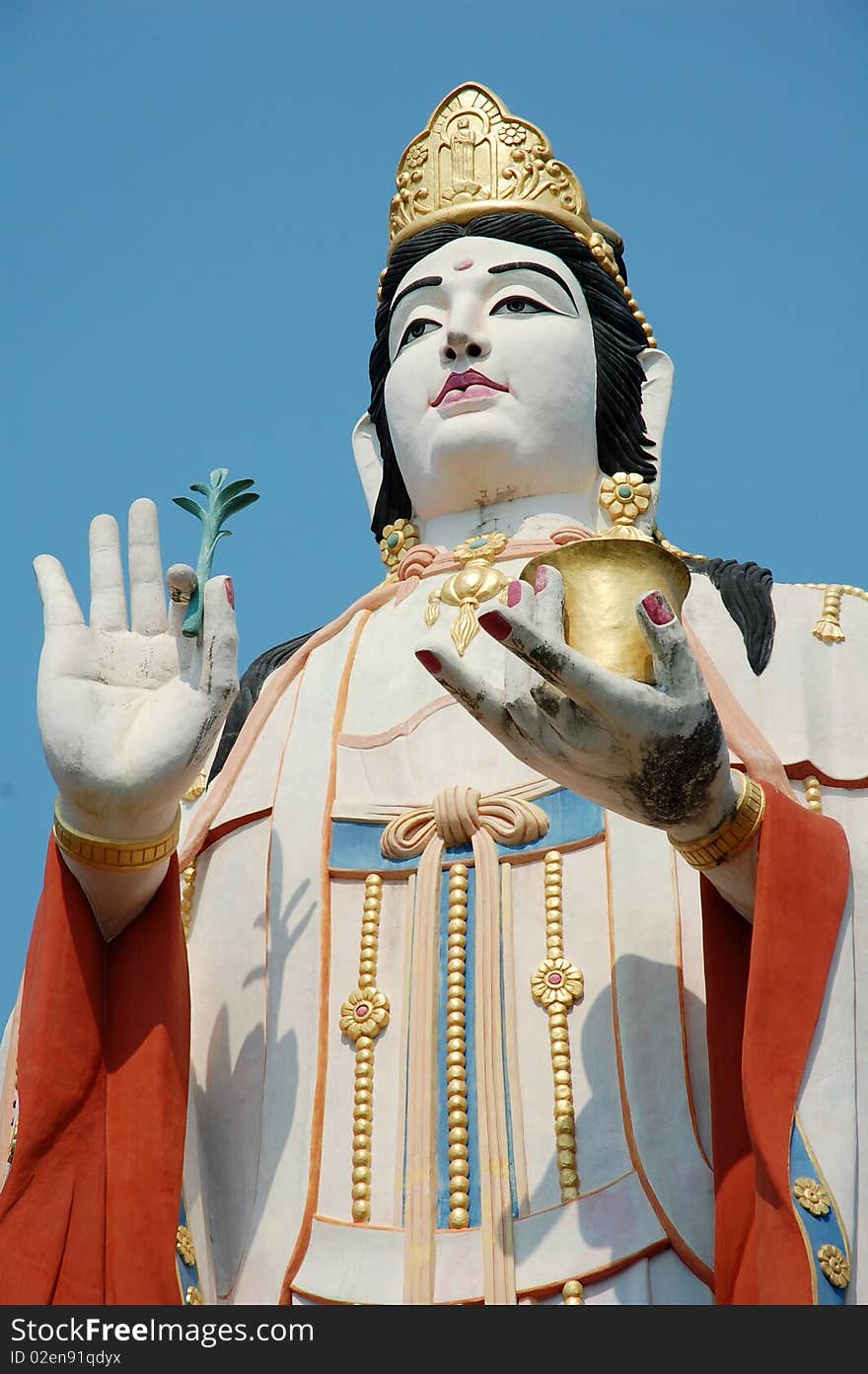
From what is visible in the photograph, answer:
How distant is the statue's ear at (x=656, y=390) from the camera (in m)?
9.45

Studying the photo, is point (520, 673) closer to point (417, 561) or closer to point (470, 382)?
point (417, 561)

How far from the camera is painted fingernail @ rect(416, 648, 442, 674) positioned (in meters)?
6.76

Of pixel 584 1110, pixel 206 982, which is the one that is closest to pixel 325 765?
pixel 206 982

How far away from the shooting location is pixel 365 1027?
779cm

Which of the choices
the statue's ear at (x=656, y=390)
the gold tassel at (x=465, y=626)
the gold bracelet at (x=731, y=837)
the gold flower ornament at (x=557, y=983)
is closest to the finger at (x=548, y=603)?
the gold bracelet at (x=731, y=837)

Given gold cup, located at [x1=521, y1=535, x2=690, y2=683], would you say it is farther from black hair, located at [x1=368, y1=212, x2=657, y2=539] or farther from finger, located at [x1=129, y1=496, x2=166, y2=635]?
black hair, located at [x1=368, y1=212, x2=657, y2=539]

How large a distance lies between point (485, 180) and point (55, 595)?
256 centimetres

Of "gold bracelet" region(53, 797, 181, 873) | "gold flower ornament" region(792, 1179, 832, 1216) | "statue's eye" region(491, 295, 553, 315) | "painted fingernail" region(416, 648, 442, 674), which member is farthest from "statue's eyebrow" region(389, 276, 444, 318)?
"gold flower ornament" region(792, 1179, 832, 1216)

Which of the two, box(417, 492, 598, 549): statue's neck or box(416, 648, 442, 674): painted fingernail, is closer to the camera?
box(416, 648, 442, 674): painted fingernail

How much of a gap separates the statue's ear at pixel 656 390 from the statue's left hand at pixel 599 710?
2.69 metres

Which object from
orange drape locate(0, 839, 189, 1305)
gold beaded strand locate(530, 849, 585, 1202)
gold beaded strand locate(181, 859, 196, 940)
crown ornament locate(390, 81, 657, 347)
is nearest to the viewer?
orange drape locate(0, 839, 189, 1305)

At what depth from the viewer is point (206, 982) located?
8234 millimetres

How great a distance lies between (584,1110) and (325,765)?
148cm

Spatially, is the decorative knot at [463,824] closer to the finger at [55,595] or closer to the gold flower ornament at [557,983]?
the gold flower ornament at [557,983]
